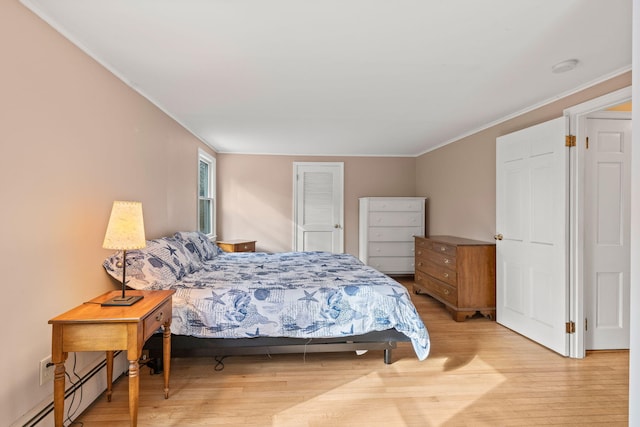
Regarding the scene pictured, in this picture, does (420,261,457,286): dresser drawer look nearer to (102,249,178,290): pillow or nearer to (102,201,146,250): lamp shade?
(102,249,178,290): pillow

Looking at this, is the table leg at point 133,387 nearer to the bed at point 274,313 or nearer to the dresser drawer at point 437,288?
the bed at point 274,313

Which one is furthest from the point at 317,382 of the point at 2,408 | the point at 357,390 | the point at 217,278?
the point at 2,408

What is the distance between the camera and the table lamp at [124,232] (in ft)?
5.97

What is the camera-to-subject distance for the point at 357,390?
222cm

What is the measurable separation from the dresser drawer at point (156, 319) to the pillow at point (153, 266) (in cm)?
36

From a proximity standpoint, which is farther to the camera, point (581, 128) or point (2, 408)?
point (581, 128)

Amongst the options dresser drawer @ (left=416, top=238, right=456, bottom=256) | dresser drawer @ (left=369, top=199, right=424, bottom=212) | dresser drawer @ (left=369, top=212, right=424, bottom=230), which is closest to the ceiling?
dresser drawer @ (left=416, top=238, right=456, bottom=256)

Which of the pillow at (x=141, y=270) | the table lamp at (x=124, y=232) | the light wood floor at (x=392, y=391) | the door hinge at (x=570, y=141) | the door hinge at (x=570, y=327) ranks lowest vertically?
the light wood floor at (x=392, y=391)

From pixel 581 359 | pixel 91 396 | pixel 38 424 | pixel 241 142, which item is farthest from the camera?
pixel 241 142

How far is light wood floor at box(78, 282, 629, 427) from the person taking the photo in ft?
6.31

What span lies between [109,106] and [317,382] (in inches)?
95.5

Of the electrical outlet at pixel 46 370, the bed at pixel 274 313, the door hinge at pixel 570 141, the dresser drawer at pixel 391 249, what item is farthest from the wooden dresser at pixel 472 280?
the electrical outlet at pixel 46 370

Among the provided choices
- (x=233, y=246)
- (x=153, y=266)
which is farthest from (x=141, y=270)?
(x=233, y=246)

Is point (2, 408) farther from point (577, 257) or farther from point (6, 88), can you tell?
point (577, 257)
